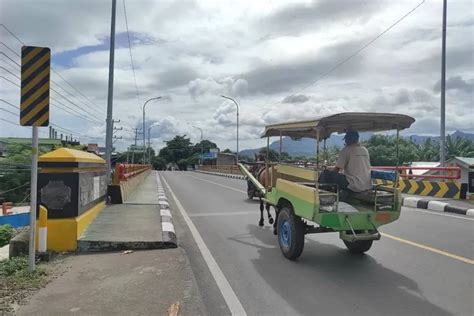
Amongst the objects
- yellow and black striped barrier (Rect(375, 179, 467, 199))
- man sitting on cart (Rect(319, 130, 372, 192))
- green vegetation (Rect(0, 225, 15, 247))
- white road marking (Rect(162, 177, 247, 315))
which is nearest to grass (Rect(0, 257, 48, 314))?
white road marking (Rect(162, 177, 247, 315))

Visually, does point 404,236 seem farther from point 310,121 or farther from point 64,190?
point 64,190

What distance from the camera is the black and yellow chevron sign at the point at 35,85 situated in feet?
19.6

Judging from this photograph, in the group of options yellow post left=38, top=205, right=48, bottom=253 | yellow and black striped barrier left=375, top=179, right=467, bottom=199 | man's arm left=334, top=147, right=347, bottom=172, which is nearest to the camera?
yellow post left=38, top=205, right=48, bottom=253

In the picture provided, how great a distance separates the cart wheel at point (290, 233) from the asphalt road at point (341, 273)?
0.52ft

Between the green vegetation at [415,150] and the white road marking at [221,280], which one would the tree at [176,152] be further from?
the white road marking at [221,280]

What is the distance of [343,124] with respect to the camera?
7.47 meters

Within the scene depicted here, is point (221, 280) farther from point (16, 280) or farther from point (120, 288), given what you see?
point (16, 280)

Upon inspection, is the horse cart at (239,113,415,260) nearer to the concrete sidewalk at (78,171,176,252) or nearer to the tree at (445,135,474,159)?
the concrete sidewalk at (78,171,176,252)

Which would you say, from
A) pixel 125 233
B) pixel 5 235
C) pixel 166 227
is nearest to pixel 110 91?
pixel 5 235

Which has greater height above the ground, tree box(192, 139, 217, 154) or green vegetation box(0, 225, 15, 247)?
tree box(192, 139, 217, 154)

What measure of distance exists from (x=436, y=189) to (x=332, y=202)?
11402 millimetres

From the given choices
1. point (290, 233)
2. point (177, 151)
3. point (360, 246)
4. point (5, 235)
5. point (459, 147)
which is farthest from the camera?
point (177, 151)

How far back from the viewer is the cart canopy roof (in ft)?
20.7

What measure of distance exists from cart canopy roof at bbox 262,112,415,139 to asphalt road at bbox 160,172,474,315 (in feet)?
6.66
